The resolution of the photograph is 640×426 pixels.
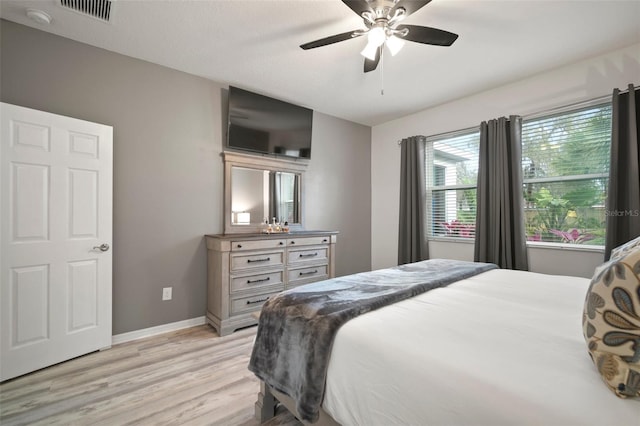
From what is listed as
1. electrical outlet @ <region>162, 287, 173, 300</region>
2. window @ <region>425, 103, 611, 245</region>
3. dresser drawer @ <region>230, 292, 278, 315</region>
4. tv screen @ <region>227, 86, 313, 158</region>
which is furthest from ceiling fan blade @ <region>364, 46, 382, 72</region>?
electrical outlet @ <region>162, 287, 173, 300</region>

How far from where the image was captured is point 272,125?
340 centimetres

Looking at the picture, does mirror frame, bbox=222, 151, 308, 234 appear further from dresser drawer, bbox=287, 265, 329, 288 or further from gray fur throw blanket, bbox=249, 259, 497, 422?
gray fur throw blanket, bbox=249, 259, 497, 422

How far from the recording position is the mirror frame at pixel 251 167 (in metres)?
3.15

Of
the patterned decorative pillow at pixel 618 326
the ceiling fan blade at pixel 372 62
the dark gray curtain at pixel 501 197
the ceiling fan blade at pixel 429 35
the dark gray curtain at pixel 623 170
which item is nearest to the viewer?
the patterned decorative pillow at pixel 618 326

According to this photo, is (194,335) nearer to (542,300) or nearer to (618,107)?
(542,300)

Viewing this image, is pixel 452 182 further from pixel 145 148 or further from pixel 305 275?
pixel 145 148

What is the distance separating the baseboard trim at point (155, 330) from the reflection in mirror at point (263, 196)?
111 centimetres

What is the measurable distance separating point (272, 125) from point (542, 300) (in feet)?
9.91

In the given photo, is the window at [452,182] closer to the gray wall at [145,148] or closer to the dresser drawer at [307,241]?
the dresser drawer at [307,241]

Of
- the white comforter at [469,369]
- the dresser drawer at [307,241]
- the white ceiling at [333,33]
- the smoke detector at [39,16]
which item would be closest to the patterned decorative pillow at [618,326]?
the white comforter at [469,369]

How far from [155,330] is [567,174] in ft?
14.3

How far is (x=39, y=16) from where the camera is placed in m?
2.04

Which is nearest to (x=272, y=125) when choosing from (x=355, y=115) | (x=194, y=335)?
(x=355, y=115)

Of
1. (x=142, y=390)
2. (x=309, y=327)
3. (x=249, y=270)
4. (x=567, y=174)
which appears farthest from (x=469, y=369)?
(x=567, y=174)
